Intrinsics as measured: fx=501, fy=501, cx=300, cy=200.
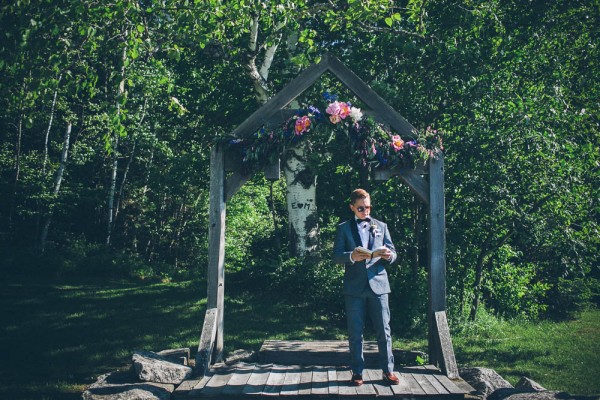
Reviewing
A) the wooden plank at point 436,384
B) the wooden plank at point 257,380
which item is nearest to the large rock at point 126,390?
the wooden plank at point 257,380

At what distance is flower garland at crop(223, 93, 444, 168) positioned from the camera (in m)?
6.05

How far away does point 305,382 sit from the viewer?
5.25m

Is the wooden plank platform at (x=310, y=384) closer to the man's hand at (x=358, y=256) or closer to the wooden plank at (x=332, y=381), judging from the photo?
the wooden plank at (x=332, y=381)

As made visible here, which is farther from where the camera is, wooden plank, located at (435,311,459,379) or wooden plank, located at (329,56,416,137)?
wooden plank, located at (329,56,416,137)

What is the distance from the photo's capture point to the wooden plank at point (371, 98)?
6180 mm

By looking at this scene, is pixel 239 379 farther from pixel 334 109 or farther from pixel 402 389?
pixel 334 109

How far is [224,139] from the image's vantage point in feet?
20.4

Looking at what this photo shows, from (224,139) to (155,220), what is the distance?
46.8ft

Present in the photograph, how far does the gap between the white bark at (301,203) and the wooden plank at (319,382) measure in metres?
4.98

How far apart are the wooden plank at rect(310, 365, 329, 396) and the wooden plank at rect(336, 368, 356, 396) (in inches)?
5.5

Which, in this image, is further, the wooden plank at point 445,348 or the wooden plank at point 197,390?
the wooden plank at point 445,348

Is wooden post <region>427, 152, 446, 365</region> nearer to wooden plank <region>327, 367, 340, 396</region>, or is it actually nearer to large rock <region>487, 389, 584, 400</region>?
large rock <region>487, 389, 584, 400</region>

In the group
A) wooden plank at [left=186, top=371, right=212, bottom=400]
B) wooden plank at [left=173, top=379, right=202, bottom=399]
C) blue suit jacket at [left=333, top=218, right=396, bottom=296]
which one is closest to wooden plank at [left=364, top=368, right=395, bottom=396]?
blue suit jacket at [left=333, top=218, right=396, bottom=296]

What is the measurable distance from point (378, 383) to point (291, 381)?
36.0 inches
